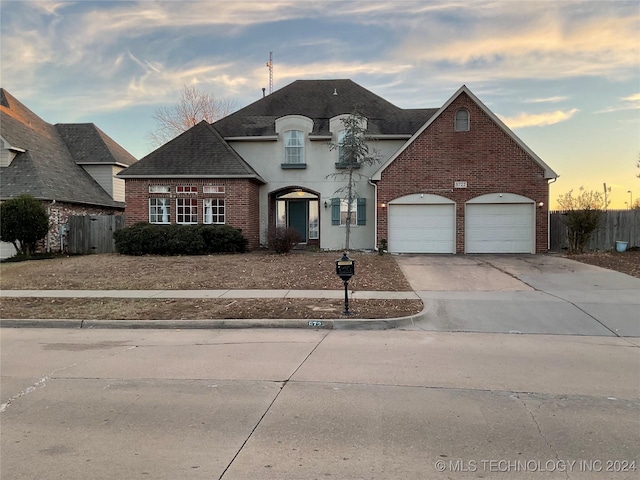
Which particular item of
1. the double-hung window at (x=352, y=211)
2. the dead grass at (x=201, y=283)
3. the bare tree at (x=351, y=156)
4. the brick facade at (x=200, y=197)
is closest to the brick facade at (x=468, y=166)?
the bare tree at (x=351, y=156)

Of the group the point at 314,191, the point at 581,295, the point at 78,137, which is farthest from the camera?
the point at 78,137

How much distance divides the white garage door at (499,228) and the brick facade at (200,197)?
9664 millimetres

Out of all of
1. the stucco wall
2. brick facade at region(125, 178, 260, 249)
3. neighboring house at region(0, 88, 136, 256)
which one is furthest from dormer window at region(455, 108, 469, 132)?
neighboring house at region(0, 88, 136, 256)

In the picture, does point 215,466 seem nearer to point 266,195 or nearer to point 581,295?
point 581,295

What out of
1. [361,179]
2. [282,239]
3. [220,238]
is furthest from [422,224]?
[220,238]

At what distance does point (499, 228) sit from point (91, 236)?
1899 centimetres

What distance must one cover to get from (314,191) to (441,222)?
6.54 metres

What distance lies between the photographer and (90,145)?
29328 mm

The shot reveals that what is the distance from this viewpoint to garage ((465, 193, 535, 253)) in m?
19.4

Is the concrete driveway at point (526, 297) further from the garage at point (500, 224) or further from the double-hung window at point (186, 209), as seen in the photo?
the double-hung window at point (186, 209)

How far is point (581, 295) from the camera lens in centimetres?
1093

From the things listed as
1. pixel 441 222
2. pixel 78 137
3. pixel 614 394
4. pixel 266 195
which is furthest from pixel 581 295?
pixel 78 137

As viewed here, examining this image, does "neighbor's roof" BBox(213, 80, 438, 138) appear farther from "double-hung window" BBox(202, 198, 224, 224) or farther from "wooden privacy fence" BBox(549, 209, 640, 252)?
"wooden privacy fence" BBox(549, 209, 640, 252)

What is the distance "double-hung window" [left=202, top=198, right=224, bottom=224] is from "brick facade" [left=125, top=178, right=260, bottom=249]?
0.59 ft
